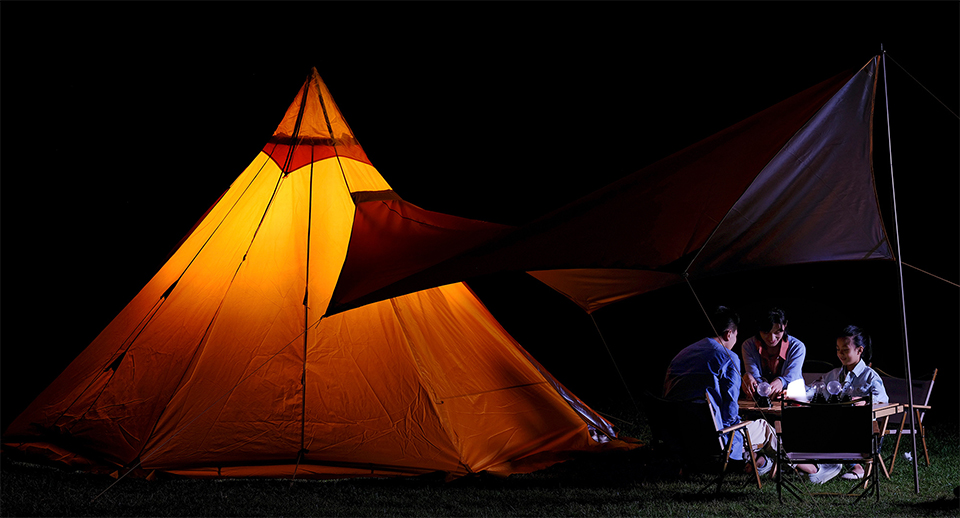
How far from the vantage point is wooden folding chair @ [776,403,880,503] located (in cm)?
432

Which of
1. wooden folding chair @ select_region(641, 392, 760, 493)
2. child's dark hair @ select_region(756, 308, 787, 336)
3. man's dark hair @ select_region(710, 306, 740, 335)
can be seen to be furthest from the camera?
child's dark hair @ select_region(756, 308, 787, 336)

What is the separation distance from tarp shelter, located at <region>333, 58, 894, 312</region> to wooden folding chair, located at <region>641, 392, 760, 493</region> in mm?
847

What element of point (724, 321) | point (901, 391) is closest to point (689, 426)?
point (724, 321)

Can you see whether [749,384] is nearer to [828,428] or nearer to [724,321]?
[724,321]

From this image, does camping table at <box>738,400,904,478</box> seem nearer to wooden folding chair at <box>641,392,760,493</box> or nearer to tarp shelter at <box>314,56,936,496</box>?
wooden folding chair at <box>641,392,760,493</box>

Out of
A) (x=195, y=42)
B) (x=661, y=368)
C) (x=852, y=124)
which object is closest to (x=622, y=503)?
(x=852, y=124)

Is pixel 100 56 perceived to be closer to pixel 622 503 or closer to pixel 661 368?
pixel 661 368

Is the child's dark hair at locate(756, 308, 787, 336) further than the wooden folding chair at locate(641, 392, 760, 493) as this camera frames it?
Yes

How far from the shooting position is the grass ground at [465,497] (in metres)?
4.33

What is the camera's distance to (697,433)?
4641mm

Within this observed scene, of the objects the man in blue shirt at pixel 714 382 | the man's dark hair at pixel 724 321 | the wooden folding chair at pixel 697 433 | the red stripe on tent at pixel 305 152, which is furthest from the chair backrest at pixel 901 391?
the red stripe on tent at pixel 305 152

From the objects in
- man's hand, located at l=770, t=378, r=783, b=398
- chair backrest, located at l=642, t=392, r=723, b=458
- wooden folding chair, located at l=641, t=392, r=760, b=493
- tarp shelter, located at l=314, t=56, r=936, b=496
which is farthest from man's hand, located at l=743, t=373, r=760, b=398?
tarp shelter, located at l=314, t=56, r=936, b=496

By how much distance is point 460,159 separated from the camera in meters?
11.4

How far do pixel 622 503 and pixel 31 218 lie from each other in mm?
8935
